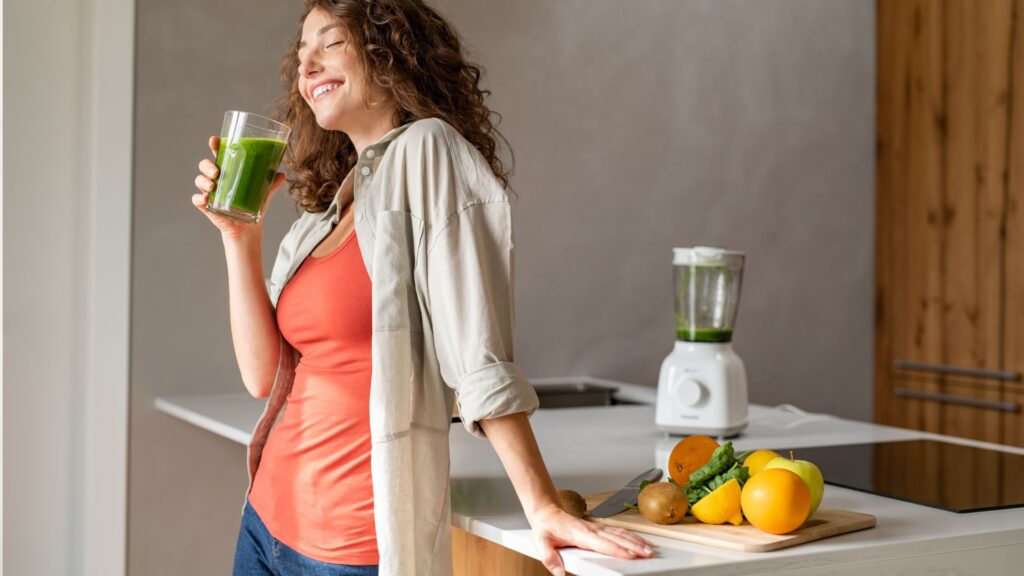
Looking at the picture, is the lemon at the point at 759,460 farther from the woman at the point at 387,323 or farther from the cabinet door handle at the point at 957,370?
the cabinet door handle at the point at 957,370

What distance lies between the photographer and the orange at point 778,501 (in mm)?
1081

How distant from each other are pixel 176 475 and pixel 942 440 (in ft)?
4.88

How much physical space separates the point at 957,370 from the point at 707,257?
4.38 feet

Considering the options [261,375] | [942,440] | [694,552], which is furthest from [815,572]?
[942,440]

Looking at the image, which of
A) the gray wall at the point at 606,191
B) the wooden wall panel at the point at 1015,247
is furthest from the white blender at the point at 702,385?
the wooden wall panel at the point at 1015,247

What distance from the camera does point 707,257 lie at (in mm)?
1956

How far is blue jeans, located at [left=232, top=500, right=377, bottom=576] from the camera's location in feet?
4.06

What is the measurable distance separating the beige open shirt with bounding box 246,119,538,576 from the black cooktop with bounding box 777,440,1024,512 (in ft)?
1.78

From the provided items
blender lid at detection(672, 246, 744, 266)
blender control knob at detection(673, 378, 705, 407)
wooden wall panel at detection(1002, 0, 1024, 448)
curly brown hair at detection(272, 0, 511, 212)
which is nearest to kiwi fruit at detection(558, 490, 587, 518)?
curly brown hair at detection(272, 0, 511, 212)

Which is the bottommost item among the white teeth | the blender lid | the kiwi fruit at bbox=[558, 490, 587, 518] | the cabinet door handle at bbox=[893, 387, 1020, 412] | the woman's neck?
the cabinet door handle at bbox=[893, 387, 1020, 412]

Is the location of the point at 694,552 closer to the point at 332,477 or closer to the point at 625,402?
the point at 332,477

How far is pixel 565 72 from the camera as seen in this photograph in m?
2.76

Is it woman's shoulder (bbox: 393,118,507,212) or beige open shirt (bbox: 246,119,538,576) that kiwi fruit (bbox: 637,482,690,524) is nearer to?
beige open shirt (bbox: 246,119,538,576)

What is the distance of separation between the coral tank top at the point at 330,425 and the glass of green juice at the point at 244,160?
4.1 inches
